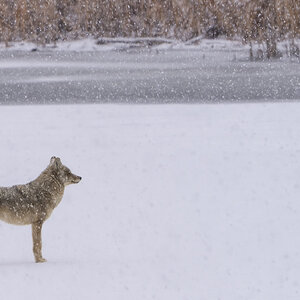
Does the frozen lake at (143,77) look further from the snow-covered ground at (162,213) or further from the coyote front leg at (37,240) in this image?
the coyote front leg at (37,240)

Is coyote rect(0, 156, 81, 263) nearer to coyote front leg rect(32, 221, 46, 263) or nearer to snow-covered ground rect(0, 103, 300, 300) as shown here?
coyote front leg rect(32, 221, 46, 263)

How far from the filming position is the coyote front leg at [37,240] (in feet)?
17.3

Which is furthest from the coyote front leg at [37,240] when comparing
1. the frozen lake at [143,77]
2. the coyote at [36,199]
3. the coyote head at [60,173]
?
the frozen lake at [143,77]

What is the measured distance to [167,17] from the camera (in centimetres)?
2231

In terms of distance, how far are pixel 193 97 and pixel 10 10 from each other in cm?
618

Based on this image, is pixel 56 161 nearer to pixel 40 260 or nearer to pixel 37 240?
pixel 37 240

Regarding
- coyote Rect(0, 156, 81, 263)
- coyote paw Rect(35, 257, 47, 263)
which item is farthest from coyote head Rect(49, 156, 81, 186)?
coyote paw Rect(35, 257, 47, 263)

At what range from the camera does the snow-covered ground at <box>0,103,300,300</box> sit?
523 centimetres

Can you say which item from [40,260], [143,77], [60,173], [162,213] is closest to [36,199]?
[60,173]

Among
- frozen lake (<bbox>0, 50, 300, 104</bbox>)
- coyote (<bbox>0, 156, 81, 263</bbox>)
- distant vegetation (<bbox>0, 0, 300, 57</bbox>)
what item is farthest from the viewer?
distant vegetation (<bbox>0, 0, 300, 57</bbox>)

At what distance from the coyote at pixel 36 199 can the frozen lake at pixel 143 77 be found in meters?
14.3

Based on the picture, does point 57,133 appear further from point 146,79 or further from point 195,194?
point 146,79

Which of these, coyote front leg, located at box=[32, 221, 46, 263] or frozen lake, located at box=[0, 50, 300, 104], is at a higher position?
coyote front leg, located at box=[32, 221, 46, 263]

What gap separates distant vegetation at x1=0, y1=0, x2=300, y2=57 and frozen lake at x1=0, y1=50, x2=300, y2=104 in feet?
3.93
